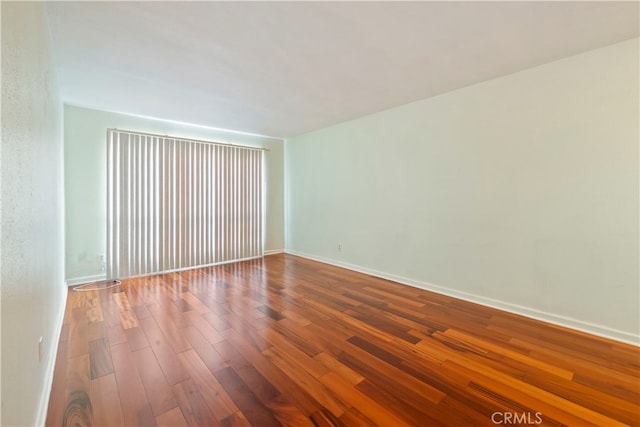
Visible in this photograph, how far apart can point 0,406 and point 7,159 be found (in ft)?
2.60

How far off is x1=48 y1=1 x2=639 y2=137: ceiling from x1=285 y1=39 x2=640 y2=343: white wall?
0.28 metres

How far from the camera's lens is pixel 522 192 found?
2.75 meters

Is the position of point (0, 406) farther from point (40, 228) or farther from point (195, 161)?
point (195, 161)

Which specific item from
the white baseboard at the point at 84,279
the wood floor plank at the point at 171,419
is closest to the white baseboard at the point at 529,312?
the wood floor plank at the point at 171,419

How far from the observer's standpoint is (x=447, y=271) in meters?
3.32

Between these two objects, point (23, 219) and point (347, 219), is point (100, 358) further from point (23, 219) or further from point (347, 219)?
point (347, 219)

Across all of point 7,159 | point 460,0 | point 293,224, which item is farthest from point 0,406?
point 293,224

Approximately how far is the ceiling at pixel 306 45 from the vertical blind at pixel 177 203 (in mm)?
944

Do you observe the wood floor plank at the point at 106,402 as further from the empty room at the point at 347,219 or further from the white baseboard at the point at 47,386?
the white baseboard at the point at 47,386

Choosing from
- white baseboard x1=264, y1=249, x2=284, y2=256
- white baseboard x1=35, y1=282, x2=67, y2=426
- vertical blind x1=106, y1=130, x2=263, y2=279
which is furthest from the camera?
white baseboard x1=264, y1=249, x2=284, y2=256

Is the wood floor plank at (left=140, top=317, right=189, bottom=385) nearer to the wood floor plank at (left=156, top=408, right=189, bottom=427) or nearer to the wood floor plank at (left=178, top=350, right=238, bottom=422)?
the wood floor plank at (left=178, top=350, right=238, bottom=422)

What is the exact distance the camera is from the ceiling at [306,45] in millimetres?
1831

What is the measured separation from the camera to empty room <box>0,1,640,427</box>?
5.03 ft

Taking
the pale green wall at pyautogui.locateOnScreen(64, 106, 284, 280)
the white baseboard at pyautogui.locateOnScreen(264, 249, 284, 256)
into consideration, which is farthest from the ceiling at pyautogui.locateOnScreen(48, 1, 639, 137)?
the white baseboard at pyautogui.locateOnScreen(264, 249, 284, 256)
